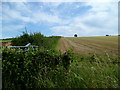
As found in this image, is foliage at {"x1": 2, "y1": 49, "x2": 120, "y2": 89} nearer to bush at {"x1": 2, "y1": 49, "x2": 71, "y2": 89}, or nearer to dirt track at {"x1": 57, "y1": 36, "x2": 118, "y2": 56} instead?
bush at {"x1": 2, "y1": 49, "x2": 71, "y2": 89}

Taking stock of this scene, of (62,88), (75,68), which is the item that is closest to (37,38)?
(75,68)

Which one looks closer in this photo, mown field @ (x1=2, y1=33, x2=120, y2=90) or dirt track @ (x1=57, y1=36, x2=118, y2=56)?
mown field @ (x1=2, y1=33, x2=120, y2=90)

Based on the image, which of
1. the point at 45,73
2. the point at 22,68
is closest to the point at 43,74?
the point at 45,73

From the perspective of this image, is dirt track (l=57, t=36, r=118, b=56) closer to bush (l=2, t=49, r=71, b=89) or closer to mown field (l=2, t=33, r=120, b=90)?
mown field (l=2, t=33, r=120, b=90)

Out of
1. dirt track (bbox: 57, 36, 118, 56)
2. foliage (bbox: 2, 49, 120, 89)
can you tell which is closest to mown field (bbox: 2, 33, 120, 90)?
foliage (bbox: 2, 49, 120, 89)

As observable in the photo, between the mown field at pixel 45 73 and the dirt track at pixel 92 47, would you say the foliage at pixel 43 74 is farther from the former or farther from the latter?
the dirt track at pixel 92 47

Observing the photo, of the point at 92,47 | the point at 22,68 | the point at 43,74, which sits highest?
the point at 22,68

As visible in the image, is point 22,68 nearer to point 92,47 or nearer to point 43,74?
point 43,74

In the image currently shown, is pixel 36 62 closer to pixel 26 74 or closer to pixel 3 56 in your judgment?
pixel 26 74

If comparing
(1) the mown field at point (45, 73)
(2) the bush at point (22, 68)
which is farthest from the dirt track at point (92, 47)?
(2) the bush at point (22, 68)

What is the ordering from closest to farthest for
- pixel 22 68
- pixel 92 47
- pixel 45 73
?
pixel 22 68 → pixel 45 73 → pixel 92 47

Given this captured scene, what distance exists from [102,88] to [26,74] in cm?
191

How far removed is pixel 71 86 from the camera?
2713mm

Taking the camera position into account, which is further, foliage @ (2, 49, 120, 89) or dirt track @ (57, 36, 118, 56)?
dirt track @ (57, 36, 118, 56)
